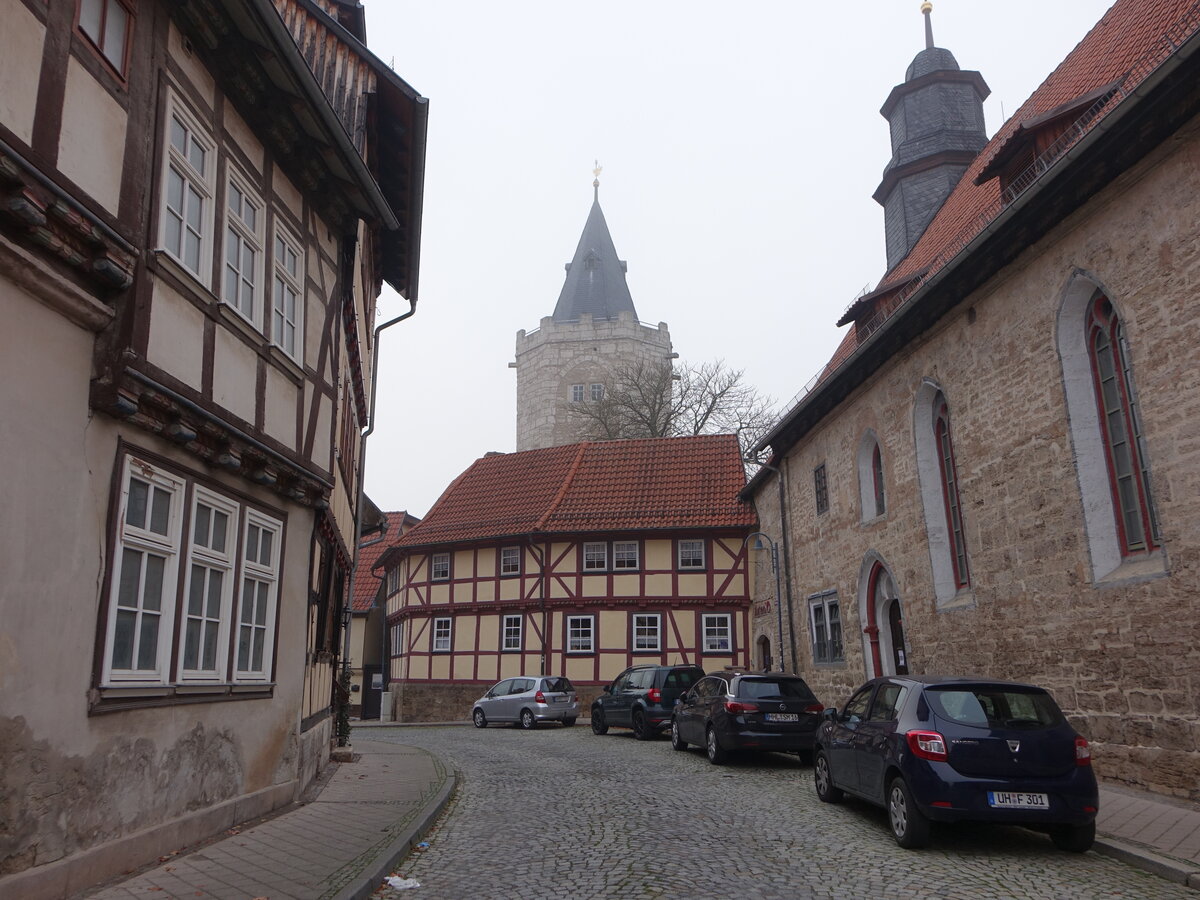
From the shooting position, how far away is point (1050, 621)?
12227 mm

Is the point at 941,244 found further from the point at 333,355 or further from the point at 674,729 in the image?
the point at 333,355

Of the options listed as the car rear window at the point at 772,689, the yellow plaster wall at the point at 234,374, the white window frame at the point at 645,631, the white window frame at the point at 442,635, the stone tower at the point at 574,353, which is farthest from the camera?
the stone tower at the point at 574,353

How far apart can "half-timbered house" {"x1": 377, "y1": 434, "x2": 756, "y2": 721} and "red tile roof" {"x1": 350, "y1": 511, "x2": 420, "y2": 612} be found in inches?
245

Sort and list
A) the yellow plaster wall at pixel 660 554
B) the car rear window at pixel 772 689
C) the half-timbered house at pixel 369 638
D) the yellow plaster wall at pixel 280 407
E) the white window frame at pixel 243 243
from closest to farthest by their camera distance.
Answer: the white window frame at pixel 243 243 → the yellow plaster wall at pixel 280 407 → the car rear window at pixel 772 689 → the yellow plaster wall at pixel 660 554 → the half-timbered house at pixel 369 638

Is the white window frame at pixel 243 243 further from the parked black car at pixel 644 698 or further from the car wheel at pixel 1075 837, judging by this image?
the parked black car at pixel 644 698

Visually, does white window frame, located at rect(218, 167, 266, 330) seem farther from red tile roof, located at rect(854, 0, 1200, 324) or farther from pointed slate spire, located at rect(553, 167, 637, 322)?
pointed slate spire, located at rect(553, 167, 637, 322)

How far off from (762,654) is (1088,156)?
18946 mm

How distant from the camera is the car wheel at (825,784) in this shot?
10.5 meters

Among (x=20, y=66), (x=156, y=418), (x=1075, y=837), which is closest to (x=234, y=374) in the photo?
(x=156, y=418)

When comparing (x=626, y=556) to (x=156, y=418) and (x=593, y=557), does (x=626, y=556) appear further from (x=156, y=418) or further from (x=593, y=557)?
(x=156, y=418)

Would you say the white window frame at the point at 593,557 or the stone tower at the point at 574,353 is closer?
the white window frame at the point at 593,557

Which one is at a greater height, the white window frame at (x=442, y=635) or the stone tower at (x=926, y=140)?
the stone tower at (x=926, y=140)

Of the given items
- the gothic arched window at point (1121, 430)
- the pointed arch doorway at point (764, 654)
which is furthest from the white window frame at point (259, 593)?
the pointed arch doorway at point (764, 654)

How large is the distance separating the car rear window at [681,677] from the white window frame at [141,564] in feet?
47.5
